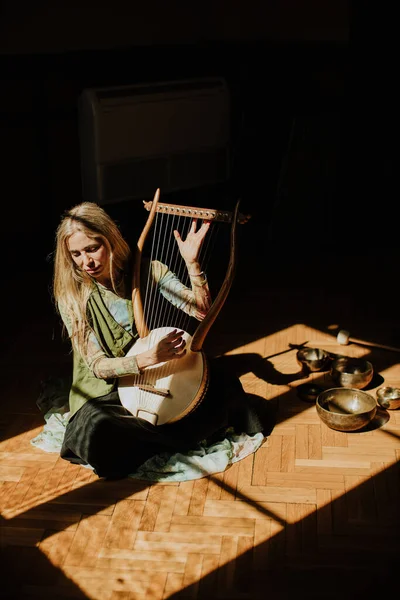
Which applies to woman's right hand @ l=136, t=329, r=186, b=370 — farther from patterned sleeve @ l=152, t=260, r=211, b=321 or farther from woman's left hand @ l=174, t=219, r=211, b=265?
woman's left hand @ l=174, t=219, r=211, b=265

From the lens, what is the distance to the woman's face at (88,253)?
3543 mm

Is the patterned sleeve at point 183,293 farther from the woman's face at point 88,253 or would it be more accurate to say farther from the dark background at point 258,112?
the dark background at point 258,112

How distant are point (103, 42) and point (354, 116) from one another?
Answer: 1.95m

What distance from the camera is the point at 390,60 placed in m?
6.19

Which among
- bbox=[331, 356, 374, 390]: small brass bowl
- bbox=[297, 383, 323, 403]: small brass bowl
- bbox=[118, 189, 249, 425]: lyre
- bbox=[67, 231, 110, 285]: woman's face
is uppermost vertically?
bbox=[67, 231, 110, 285]: woman's face

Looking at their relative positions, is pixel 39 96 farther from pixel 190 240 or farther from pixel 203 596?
pixel 203 596

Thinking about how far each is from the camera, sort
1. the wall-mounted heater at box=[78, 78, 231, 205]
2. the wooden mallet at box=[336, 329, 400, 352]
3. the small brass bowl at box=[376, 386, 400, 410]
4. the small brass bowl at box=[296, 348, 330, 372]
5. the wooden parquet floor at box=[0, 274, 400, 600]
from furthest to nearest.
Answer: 1. the wall-mounted heater at box=[78, 78, 231, 205]
2. the wooden mallet at box=[336, 329, 400, 352]
3. the small brass bowl at box=[296, 348, 330, 372]
4. the small brass bowl at box=[376, 386, 400, 410]
5. the wooden parquet floor at box=[0, 274, 400, 600]

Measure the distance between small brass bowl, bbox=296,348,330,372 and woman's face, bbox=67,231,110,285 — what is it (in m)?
1.41

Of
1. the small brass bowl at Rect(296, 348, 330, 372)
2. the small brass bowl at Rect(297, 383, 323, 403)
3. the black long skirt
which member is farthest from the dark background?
the black long skirt

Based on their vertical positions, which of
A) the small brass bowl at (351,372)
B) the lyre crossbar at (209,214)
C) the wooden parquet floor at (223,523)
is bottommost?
the wooden parquet floor at (223,523)

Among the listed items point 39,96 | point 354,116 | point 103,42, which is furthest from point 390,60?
point 39,96

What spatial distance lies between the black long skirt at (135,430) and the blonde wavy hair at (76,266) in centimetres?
32

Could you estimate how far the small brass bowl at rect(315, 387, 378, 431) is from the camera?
391 centimetres

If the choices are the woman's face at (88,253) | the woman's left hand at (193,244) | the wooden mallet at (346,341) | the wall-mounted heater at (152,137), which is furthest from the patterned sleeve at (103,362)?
the wall-mounted heater at (152,137)
